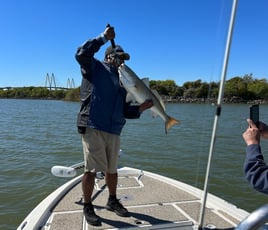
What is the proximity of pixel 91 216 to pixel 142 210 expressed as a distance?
2.67 feet

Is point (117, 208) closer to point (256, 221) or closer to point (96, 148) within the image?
point (96, 148)

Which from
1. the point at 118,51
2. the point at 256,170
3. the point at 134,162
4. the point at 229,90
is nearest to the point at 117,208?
the point at 118,51

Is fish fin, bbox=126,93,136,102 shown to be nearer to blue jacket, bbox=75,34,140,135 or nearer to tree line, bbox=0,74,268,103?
blue jacket, bbox=75,34,140,135

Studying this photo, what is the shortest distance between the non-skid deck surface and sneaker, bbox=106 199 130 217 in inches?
2.5

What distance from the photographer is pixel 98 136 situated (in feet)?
13.3

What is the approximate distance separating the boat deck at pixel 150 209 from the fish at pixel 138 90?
1269mm

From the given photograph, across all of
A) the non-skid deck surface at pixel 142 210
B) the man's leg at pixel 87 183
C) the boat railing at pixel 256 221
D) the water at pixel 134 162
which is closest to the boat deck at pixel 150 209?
the non-skid deck surface at pixel 142 210

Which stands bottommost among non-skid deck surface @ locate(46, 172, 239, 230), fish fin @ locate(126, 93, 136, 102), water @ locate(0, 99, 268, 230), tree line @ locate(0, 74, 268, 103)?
water @ locate(0, 99, 268, 230)

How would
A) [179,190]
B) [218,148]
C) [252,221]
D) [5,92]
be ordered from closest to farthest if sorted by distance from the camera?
[252,221], [179,190], [218,148], [5,92]

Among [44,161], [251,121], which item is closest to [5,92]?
[44,161]

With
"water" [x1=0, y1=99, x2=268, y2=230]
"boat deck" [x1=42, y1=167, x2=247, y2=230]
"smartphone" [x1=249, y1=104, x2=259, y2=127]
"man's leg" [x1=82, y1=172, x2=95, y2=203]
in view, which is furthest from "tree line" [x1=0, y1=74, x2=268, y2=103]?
"smartphone" [x1=249, y1=104, x2=259, y2=127]

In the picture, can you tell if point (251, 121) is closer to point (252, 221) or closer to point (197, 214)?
point (252, 221)

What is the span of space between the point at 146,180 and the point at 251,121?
13.0 ft

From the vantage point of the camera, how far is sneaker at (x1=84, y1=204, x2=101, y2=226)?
3908 mm
